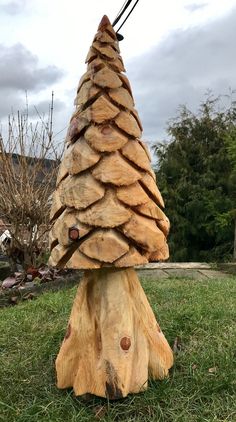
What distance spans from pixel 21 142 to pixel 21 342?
429 cm

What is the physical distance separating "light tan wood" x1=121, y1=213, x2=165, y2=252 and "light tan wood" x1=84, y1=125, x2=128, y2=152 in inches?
12.4

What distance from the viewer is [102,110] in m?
2.14

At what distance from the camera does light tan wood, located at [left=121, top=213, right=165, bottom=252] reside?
205cm

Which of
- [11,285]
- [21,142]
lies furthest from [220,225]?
[11,285]

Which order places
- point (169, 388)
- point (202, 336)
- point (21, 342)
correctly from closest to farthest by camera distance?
1. point (169, 388)
2. point (202, 336)
3. point (21, 342)

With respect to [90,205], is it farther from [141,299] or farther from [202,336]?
[202,336]

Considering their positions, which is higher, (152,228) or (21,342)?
(152,228)

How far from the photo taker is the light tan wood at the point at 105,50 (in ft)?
7.34

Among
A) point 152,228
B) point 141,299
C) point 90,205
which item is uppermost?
point 90,205

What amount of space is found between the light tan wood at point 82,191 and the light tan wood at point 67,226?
45mm

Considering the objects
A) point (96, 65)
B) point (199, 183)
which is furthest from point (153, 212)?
point (199, 183)

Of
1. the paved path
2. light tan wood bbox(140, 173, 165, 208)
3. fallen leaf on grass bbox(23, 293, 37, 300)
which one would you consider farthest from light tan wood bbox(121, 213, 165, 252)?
the paved path

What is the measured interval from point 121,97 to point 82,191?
0.47m

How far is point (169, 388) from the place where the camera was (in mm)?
2234
